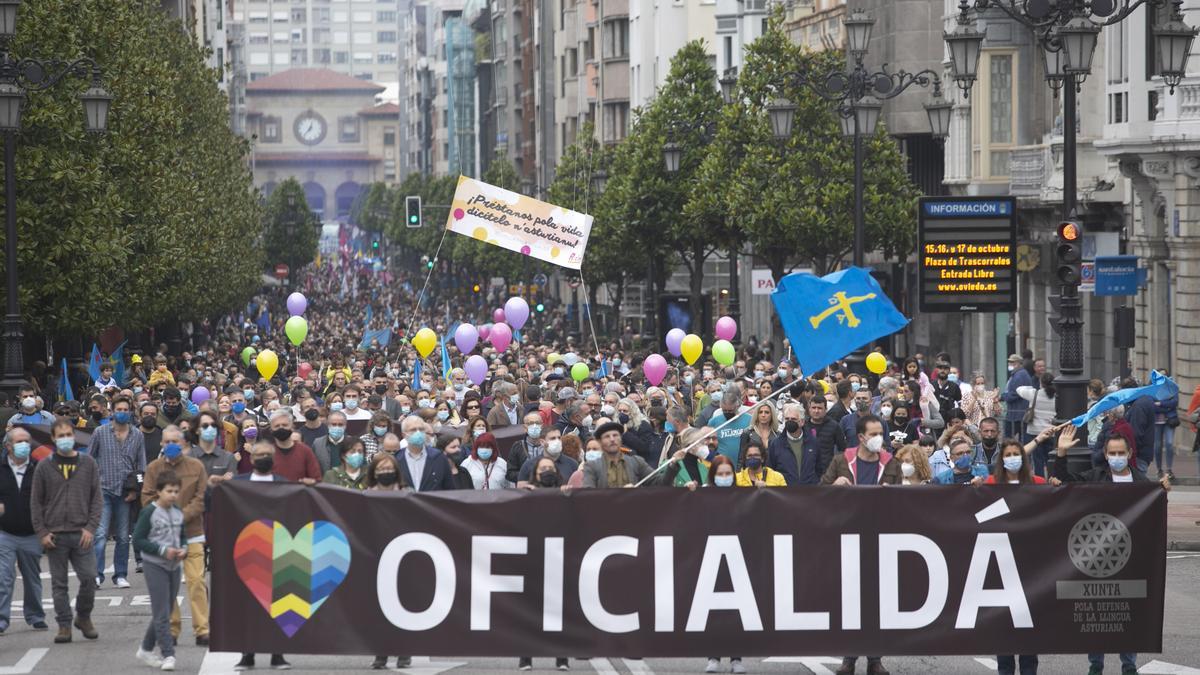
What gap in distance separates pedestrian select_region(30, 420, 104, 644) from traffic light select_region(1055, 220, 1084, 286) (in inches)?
359

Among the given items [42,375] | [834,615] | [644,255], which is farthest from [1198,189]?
[644,255]

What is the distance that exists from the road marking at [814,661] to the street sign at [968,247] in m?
13.2

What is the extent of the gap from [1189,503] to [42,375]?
698 inches

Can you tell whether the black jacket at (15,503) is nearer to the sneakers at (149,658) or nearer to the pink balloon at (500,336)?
the sneakers at (149,658)

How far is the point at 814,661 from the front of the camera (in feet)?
50.4

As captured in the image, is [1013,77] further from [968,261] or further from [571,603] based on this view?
[571,603]

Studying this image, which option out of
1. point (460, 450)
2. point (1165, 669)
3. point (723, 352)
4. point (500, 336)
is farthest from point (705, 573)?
Answer: point (500, 336)

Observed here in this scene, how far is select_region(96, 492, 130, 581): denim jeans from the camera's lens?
65.2 feet

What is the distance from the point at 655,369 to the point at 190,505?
14363 millimetres

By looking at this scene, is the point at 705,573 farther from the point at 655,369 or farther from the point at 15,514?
the point at 655,369

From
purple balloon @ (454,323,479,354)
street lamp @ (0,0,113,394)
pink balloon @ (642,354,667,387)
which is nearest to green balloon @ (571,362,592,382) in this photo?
pink balloon @ (642,354,667,387)

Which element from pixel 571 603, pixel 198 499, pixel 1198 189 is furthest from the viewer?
pixel 1198 189

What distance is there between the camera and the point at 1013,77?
43781mm

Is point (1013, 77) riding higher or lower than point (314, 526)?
higher
